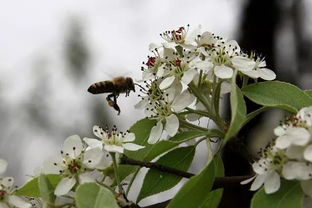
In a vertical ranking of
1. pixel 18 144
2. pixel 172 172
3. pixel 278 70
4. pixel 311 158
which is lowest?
pixel 18 144

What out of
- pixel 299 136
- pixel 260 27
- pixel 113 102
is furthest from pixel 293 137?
pixel 260 27

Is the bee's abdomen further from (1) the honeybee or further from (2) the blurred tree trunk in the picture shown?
(2) the blurred tree trunk

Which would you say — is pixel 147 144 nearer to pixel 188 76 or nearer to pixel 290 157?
pixel 188 76

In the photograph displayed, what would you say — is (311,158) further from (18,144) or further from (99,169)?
(18,144)

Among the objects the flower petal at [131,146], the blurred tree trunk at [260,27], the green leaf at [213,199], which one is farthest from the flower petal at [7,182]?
the blurred tree trunk at [260,27]

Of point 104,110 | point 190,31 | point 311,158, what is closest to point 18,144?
point 104,110

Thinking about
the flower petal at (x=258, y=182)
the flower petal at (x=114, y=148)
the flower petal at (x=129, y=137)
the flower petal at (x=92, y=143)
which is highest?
the flower petal at (x=92, y=143)

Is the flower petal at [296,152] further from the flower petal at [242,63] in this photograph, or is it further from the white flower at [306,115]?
the flower petal at [242,63]

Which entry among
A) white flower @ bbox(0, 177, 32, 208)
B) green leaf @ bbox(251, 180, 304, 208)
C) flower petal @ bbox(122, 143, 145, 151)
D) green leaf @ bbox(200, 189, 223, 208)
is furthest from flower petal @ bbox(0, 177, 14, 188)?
green leaf @ bbox(251, 180, 304, 208)
